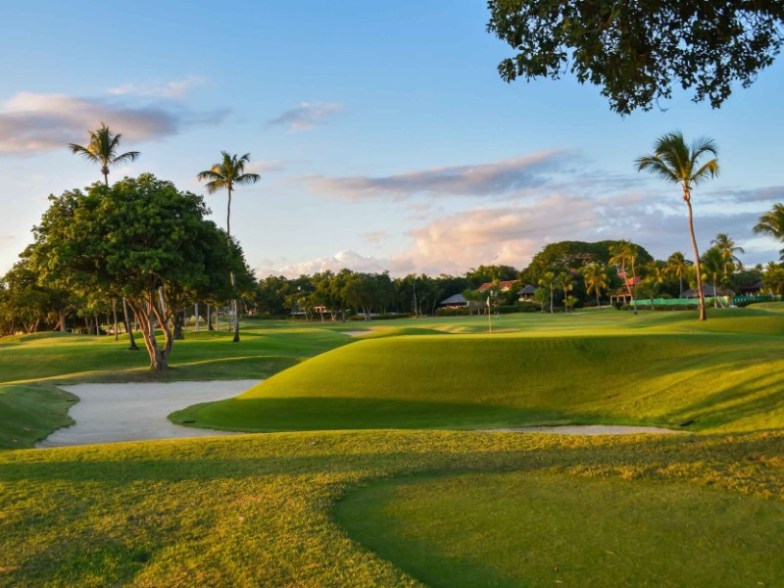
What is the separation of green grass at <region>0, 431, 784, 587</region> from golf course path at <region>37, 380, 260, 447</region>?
6101mm

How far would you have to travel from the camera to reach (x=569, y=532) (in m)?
6.68

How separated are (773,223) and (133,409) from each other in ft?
155

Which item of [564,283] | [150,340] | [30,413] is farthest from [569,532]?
[564,283]

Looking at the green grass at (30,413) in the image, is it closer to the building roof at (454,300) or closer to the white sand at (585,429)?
the white sand at (585,429)

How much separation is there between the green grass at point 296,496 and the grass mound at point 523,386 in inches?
221

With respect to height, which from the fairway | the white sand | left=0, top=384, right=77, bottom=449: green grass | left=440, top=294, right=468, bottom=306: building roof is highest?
left=440, top=294, right=468, bottom=306: building roof

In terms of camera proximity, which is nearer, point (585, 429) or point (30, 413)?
point (585, 429)

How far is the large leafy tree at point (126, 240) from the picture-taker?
3206 centimetres

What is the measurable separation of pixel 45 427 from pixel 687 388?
17303 millimetres

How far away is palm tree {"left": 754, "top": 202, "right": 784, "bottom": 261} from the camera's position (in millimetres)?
51594

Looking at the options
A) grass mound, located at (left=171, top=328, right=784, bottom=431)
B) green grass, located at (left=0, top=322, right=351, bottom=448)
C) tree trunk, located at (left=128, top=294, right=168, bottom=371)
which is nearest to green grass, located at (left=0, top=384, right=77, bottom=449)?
green grass, located at (left=0, top=322, right=351, bottom=448)

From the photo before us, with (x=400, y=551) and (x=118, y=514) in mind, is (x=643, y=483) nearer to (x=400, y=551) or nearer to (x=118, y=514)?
(x=400, y=551)

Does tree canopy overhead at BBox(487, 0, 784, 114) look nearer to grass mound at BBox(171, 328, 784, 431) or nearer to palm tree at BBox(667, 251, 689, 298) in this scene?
grass mound at BBox(171, 328, 784, 431)

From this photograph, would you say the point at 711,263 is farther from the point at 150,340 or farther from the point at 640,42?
the point at 640,42
